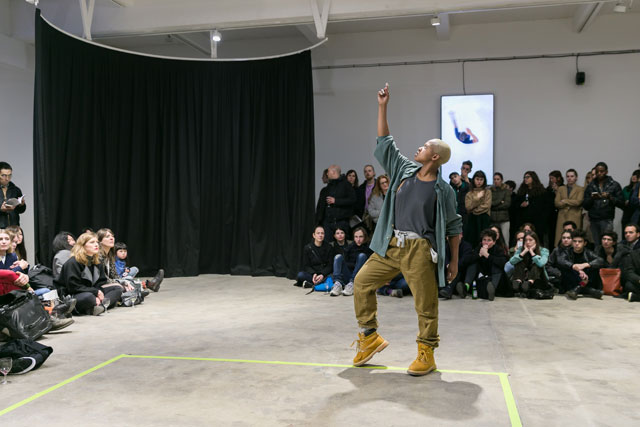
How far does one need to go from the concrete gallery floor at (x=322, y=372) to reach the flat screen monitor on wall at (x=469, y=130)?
372 centimetres

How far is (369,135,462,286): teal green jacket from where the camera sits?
3.51 metres

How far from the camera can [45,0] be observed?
26.8ft

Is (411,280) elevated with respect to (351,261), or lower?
elevated

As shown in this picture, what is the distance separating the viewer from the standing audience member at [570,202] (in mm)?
7973

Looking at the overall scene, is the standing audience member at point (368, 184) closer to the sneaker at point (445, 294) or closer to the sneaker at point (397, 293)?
the sneaker at point (397, 293)

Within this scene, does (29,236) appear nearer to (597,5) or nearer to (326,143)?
(326,143)

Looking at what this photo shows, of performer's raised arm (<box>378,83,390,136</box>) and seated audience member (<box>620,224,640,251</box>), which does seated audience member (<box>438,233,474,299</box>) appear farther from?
performer's raised arm (<box>378,83,390,136</box>)

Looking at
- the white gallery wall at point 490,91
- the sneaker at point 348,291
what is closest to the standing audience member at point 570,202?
the white gallery wall at point 490,91

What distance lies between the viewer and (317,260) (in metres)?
7.32

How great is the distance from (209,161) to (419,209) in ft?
A: 19.0

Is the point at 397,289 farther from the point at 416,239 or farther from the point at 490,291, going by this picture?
→ the point at 416,239

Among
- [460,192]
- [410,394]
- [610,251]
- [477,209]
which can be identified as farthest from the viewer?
[460,192]

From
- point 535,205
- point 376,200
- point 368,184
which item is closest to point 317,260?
point 376,200

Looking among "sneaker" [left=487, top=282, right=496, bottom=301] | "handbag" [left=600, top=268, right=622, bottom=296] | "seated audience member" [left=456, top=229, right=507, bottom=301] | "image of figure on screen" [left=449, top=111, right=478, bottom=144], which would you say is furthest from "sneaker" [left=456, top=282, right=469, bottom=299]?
"image of figure on screen" [left=449, top=111, right=478, bottom=144]
